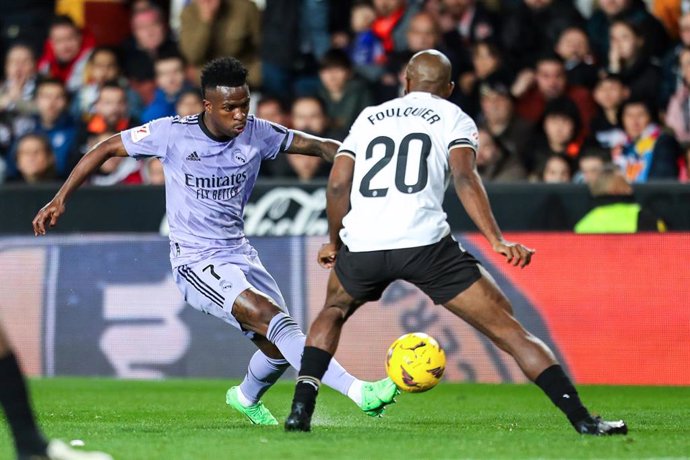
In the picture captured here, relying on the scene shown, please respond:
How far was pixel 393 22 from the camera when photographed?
15312mm

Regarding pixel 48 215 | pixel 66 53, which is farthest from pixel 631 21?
pixel 48 215

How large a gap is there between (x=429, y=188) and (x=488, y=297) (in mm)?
647

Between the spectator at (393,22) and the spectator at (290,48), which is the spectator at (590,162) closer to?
the spectator at (393,22)

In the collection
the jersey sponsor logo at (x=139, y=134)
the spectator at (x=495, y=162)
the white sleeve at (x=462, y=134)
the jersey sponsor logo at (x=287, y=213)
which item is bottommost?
the jersey sponsor logo at (x=287, y=213)

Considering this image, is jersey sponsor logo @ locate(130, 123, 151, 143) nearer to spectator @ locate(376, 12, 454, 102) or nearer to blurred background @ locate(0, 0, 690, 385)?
blurred background @ locate(0, 0, 690, 385)

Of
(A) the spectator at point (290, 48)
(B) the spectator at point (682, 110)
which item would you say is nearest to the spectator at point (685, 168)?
(B) the spectator at point (682, 110)

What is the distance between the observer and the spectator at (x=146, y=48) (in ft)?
52.4

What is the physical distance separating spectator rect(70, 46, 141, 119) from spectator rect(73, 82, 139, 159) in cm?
38

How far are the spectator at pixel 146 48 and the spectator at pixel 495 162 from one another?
422 centimetres

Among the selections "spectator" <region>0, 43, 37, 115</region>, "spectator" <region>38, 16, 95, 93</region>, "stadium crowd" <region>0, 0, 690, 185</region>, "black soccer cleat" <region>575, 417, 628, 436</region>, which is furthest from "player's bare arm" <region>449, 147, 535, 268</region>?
"spectator" <region>38, 16, 95, 93</region>

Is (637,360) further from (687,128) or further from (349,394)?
(349,394)

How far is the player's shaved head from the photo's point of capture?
7.43 meters

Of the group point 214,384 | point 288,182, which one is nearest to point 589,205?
point 288,182

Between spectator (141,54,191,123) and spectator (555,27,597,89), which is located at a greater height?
spectator (555,27,597,89)
